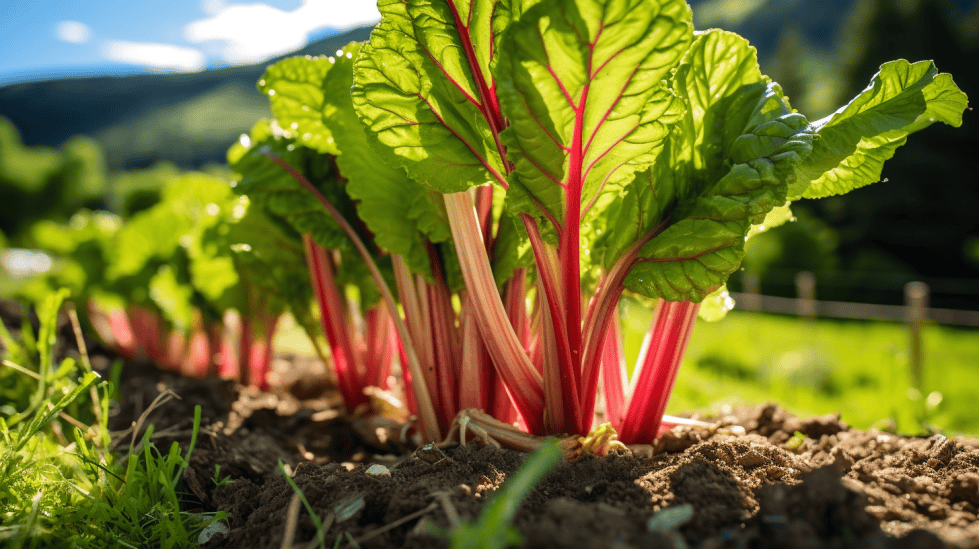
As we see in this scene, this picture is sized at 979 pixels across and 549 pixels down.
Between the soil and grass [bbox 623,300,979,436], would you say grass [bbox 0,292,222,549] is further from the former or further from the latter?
grass [bbox 623,300,979,436]

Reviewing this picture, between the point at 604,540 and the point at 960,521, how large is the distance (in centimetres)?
78

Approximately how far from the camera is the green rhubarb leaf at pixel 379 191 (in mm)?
1707

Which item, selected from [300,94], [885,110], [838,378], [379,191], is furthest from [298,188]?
[838,378]

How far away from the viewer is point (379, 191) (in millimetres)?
1760

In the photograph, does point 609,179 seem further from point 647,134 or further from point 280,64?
point 280,64

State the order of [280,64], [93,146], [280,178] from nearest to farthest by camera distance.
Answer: [280,64] < [280,178] < [93,146]

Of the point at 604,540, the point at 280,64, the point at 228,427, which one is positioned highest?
the point at 280,64

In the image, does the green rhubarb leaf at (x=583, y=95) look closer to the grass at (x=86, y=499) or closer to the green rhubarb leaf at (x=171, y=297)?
the grass at (x=86, y=499)

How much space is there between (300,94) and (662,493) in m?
1.62

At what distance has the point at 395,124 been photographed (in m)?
1.47

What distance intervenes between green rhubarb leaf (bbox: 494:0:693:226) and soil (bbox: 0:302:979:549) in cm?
65

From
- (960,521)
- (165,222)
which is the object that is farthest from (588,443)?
(165,222)

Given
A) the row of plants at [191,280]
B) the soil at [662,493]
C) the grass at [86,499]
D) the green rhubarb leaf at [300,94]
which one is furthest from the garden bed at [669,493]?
the green rhubarb leaf at [300,94]

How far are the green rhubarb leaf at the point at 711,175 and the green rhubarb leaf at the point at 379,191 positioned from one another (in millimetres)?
548
